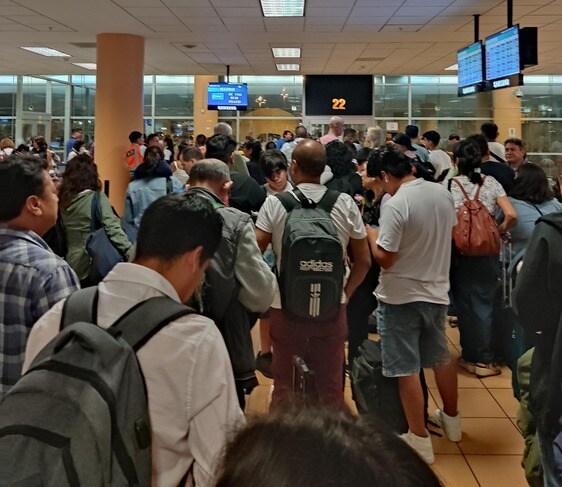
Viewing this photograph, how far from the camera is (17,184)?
189 cm

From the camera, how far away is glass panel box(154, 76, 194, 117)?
55.2 feet

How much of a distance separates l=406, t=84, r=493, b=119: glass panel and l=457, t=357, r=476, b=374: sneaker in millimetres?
11709

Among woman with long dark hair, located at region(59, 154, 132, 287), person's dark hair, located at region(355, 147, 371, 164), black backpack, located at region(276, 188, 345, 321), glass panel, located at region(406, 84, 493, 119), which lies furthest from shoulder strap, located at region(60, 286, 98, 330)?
glass panel, located at region(406, 84, 493, 119)

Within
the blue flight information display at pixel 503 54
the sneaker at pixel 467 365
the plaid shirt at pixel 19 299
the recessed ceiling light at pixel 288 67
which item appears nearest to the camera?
the plaid shirt at pixel 19 299

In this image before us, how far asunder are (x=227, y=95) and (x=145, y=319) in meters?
11.6

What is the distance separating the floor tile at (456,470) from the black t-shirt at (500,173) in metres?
2.25

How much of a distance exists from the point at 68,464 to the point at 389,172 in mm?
2342

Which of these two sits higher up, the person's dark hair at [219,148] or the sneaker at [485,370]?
the person's dark hair at [219,148]

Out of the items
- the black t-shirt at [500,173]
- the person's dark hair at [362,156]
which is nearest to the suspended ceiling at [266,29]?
the person's dark hair at [362,156]

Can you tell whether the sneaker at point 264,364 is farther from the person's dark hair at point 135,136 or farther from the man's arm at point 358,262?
the person's dark hair at point 135,136

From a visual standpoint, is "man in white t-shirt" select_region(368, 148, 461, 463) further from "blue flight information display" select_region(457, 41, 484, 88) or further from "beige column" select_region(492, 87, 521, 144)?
"beige column" select_region(492, 87, 521, 144)

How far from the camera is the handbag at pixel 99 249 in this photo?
135 inches

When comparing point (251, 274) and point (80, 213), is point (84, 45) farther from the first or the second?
point (251, 274)

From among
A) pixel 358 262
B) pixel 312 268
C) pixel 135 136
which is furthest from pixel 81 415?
pixel 135 136
